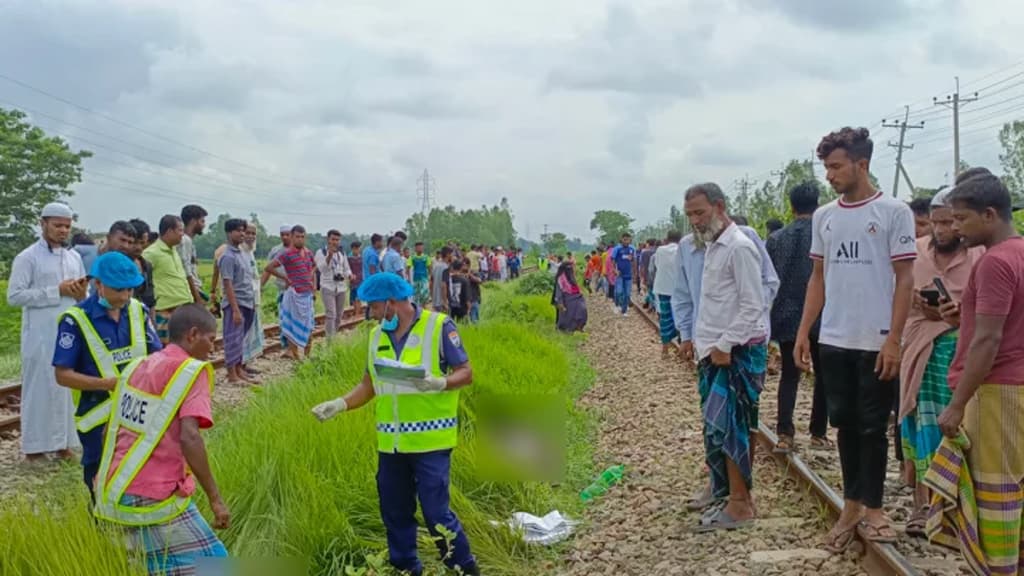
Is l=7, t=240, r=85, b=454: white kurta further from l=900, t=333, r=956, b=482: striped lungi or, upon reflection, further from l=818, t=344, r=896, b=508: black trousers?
l=900, t=333, r=956, b=482: striped lungi

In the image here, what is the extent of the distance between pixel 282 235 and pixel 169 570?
8224 mm

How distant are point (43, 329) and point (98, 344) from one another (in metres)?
2.79

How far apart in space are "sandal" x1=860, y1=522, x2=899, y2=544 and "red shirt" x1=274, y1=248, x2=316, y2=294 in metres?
8.46

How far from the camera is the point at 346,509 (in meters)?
4.50

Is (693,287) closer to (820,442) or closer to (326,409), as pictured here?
(820,442)

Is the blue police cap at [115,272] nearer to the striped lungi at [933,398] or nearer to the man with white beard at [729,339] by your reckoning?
the man with white beard at [729,339]

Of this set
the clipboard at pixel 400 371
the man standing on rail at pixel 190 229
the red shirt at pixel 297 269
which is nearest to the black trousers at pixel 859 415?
the clipboard at pixel 400 371

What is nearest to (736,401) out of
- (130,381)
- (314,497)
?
(314,497)

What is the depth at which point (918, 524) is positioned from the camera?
406cm

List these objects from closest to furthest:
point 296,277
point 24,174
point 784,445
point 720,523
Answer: point 720,523 < point 784,445 < point 296,277 < point 24,174

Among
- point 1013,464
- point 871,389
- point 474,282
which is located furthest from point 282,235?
point 1013,464

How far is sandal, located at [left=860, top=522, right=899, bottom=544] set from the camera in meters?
3.74

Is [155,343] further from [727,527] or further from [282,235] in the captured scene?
[282,235]

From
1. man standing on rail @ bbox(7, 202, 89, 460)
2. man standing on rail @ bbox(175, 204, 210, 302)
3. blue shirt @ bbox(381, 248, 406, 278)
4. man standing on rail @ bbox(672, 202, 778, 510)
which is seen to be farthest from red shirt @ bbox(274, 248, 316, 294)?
man standing on rail @ bbox(672, 202, 778, 510)
